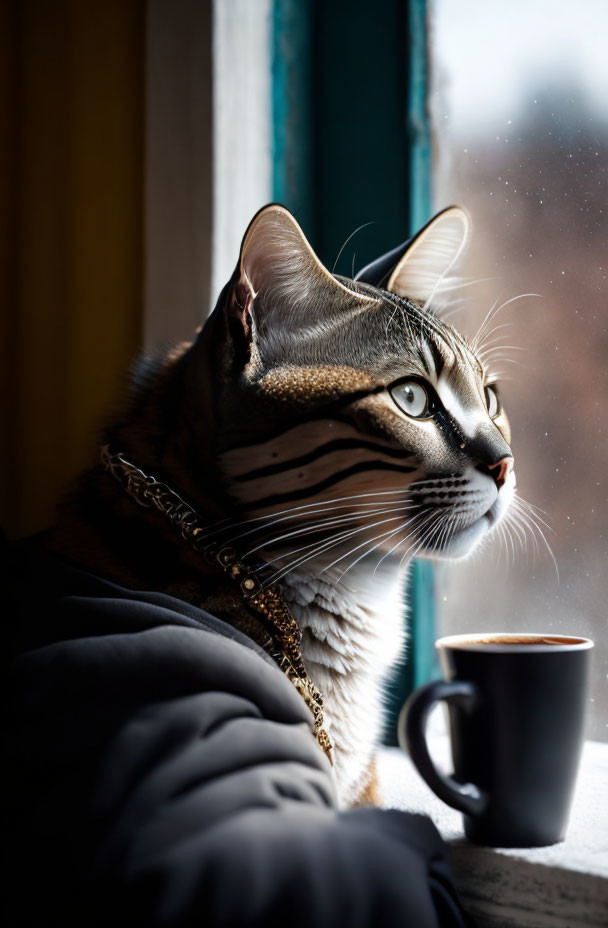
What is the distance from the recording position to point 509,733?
0.54m

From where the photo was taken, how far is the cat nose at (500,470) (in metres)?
0.69

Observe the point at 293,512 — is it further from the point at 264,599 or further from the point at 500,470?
the point at 500,470

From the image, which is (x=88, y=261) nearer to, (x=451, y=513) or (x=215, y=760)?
(x=451, y=513)

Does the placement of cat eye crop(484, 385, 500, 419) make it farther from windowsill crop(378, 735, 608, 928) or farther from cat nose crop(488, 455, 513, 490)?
windowsill crop(378, 735, 608, 928)

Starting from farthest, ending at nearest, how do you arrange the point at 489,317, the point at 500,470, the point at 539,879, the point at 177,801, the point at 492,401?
the point at 489,317
the point at 492,401
the point at 500,470
the point at 539,879
the point at 177,801

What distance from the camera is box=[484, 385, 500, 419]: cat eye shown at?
80cm

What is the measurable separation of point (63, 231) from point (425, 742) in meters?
0.99

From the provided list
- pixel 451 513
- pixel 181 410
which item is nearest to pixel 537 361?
pixel 451 513

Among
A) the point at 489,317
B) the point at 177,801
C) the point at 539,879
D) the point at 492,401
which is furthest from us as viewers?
the point at 489,317

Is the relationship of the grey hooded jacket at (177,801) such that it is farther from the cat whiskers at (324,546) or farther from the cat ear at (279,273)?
the cat ear at (279,273)

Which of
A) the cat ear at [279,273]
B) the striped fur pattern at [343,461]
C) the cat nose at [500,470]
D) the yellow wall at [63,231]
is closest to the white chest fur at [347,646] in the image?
the striped fur pattern at [343,461]

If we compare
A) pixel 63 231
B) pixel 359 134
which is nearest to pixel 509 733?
pixel 359 134

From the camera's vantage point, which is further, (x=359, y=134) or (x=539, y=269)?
(x=359, y=134)

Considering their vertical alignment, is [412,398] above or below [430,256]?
below
